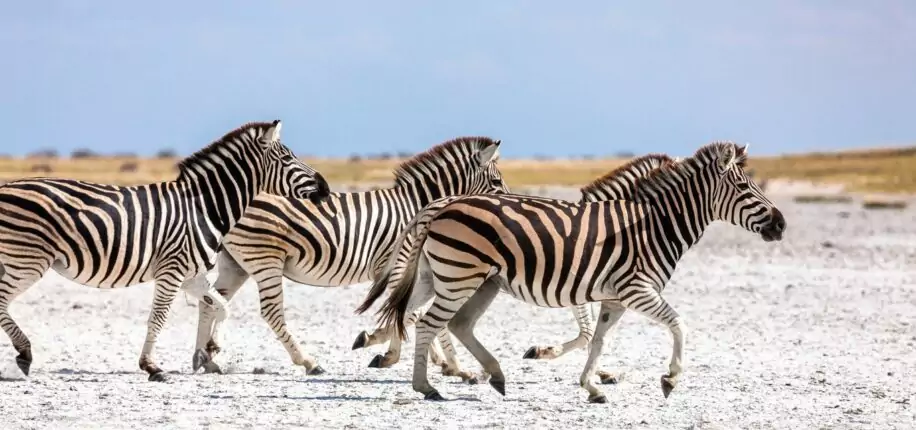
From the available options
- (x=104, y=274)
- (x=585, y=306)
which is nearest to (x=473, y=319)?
(x=585, y=306)

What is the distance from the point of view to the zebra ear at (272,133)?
11.8 m

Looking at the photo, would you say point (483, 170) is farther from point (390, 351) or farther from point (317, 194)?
point (390, 351)

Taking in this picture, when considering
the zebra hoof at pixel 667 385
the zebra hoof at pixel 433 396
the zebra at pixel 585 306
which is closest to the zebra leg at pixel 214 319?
the zebra at pixel 585 306

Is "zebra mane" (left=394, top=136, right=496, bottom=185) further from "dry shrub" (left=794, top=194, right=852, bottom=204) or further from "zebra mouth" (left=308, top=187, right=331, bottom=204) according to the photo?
"dry shrub" (left=794, top=194, right=852, bottom=204)

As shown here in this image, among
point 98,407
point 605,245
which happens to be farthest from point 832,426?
point 98,407

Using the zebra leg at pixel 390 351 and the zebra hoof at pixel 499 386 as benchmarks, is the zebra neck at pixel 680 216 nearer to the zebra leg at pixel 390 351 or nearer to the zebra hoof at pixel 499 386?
the zebra hoof at pixel 499 386

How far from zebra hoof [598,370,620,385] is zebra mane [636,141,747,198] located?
150cm

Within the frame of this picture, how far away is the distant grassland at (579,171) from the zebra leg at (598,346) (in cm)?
3962

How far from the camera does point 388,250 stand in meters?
12.3

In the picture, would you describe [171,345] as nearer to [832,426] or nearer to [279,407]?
[279,407]

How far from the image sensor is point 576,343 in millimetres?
11922

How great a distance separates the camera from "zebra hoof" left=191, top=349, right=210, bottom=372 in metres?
11.6

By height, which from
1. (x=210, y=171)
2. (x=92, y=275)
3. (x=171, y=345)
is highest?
(x=210, y=171)

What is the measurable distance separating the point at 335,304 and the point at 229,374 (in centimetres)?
604
